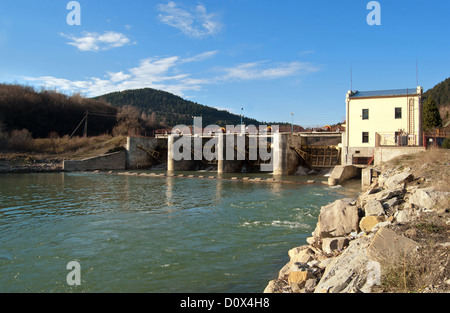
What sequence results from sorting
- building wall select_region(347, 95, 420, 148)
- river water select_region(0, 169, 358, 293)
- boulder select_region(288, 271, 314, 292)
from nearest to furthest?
1. boulder select_region(288, 271, 314, 292)
2. river water select_region(0, 169, 358, 293)
3. building wall select_region(347, 95, 420, 148)

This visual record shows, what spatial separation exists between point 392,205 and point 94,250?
8554 mm

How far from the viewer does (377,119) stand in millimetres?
28797

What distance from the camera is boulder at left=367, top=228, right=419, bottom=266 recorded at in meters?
4.96

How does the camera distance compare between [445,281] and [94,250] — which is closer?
[445,281]

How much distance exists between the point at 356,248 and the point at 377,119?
2583cm

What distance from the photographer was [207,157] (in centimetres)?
4375

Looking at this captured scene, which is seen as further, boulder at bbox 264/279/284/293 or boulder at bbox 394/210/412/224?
boulder at bbox 394/210/412/224

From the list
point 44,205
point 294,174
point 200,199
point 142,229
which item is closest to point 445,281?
point 142,229

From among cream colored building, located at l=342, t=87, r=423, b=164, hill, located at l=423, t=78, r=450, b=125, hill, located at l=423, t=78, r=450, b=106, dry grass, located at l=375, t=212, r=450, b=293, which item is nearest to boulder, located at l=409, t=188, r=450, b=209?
dry grass, located at l=375, t=212, r=450, b=293

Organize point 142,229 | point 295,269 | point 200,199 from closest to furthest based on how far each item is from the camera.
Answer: point 295,269, point 142,229, point 200,199

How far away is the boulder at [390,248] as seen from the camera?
4.96m

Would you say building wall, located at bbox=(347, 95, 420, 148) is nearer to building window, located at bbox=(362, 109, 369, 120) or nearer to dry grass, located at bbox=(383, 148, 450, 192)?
building window, located at bbox=(362, 109, 369, 120)

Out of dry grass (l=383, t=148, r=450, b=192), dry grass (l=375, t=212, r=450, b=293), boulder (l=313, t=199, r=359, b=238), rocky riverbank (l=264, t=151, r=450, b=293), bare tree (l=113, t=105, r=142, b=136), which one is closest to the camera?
dry grass (l=375, t=212, r=450, b=293)
